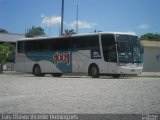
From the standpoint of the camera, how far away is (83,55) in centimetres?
3075

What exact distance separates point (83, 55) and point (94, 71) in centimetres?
156

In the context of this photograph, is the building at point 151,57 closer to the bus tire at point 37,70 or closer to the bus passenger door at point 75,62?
the bus tire at point 37,70

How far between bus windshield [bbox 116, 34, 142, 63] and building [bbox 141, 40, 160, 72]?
21.1 metres

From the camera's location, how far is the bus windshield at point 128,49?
93.5 ft

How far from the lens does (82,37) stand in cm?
3094

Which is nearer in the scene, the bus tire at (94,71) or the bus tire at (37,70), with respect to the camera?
the bus tire at (94,71)

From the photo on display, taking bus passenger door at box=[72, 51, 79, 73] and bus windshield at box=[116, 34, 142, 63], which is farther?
bus passenger door at box=[72, 51, 79, 73]

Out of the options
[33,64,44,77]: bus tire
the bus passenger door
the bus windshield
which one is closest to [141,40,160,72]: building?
[33,64,44,77]: bus tire

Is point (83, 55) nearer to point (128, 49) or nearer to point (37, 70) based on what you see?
point (128, 49)

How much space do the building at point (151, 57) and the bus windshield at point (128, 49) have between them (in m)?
21.1

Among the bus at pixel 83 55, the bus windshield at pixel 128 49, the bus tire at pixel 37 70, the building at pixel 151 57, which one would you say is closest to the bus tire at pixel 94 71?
the bus at pixel 83 55

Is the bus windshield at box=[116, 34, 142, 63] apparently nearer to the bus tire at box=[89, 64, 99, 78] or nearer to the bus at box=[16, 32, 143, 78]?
the bus at box=[16, 32, 143, 78]

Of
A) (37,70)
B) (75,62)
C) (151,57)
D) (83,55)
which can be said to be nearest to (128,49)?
(83,55)

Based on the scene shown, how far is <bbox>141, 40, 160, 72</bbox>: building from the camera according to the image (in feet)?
166
